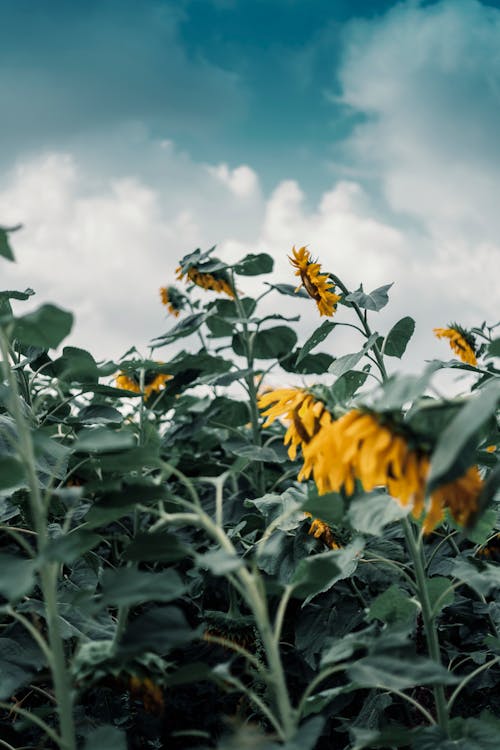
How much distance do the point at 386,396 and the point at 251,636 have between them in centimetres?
112

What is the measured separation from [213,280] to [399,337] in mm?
733

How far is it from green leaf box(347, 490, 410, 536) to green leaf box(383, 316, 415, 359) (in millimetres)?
706

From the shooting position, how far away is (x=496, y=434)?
63.2 inches

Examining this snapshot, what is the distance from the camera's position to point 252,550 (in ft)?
5.19

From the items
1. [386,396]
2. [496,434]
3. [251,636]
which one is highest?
[386,396]

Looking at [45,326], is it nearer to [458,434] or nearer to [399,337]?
[458,434]

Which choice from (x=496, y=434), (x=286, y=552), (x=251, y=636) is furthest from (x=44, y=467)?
(x=496, y=434)

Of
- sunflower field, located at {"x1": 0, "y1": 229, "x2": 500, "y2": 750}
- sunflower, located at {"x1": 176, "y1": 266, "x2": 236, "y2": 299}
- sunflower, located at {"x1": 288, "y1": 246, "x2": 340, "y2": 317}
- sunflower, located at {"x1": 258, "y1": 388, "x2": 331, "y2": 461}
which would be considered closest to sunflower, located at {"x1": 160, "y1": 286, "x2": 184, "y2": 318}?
sunflower field, located at {"x1": 0, "y1": 229, "x2": 500, "y2": 750}

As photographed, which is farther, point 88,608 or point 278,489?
point 278,489

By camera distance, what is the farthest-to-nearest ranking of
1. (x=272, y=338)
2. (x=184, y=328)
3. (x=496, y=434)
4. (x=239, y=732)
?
(x=272, y=338), (x=184, y=328), (x=496, y=434), (x=239, y=732)

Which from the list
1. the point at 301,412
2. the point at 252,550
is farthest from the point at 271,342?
the point at 301,412

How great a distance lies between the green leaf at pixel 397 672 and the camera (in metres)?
0.88

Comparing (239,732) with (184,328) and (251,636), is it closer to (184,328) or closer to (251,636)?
(251,636)

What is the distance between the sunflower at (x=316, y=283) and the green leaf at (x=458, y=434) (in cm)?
118
